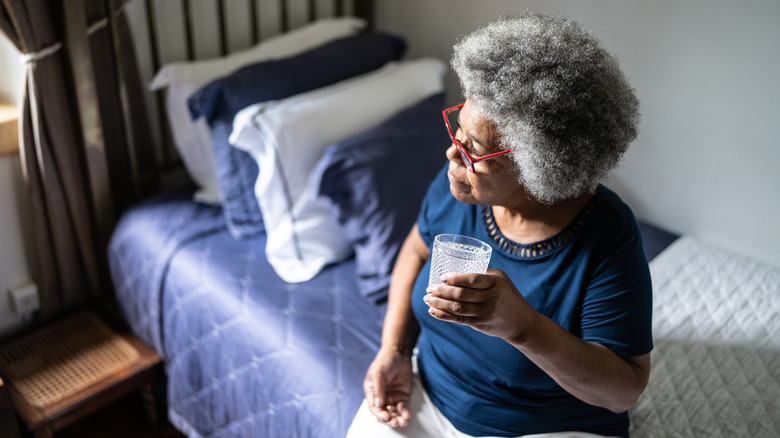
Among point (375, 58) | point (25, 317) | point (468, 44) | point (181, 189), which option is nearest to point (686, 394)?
point (468, 44)

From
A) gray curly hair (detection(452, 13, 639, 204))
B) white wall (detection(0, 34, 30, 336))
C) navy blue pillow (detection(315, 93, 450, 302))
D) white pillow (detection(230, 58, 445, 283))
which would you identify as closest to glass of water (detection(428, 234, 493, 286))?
gray curly hair (detection(452, 13, 639, 204))

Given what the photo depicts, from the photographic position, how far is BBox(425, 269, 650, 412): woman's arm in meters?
0.94

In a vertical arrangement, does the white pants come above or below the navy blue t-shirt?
below

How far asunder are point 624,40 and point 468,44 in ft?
3.07

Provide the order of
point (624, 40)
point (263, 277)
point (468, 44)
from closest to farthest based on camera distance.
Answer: point (468, 44) → point (263, 277) → point (624, 40)

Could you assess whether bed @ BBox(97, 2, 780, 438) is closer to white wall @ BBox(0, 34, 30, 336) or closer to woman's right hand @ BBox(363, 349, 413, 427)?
woman's right hand @ BBox(363, 349, 413, 427)

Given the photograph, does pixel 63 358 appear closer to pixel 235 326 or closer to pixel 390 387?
pixel 235 326

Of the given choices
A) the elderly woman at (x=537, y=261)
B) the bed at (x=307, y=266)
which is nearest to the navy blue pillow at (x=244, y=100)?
the bed at (x=307, y=266)

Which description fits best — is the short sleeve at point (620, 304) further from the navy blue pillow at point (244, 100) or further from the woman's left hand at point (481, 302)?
the navy blue pillow at point (244, 100)

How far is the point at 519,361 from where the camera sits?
44.8 inches

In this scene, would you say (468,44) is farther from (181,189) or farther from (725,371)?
(181,189)

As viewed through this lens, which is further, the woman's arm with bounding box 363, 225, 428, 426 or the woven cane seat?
the woven cane seat

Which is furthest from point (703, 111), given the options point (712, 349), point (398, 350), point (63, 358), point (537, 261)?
point (63, 358)

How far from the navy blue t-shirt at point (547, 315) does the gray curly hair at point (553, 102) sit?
0.11 metres
